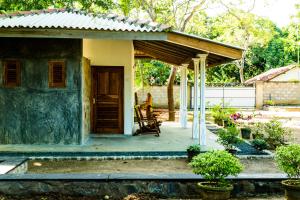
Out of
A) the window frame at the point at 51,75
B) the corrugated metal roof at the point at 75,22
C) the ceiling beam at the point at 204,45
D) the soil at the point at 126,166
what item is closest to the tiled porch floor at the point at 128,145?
the soil at the point at 126,166

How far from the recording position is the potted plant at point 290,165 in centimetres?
598

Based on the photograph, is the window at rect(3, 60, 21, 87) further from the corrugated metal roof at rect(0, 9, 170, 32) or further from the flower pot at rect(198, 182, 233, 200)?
the flower pot at rect(198, 182, 233, 200)

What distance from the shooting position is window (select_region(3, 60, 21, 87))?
1147cm

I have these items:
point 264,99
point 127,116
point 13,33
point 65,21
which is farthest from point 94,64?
point 264,99

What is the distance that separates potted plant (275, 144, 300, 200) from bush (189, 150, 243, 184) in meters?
0.61

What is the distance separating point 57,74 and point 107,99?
276 cm

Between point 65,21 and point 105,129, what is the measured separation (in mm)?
4197

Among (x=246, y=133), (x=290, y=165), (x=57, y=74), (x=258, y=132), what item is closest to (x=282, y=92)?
(x=246, y=133)

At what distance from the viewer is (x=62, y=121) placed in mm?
11516

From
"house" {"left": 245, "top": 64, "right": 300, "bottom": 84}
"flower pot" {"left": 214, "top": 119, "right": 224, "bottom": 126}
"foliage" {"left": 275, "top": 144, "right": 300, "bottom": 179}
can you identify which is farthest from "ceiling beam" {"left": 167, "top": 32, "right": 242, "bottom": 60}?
"house" {"left": 245, "top": 64, "right": 300, "bottom": 84}

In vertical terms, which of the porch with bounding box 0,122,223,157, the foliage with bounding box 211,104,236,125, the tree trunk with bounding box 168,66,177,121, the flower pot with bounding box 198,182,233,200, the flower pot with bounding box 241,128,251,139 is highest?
the tree trunk with bounding box 168,66,177,121

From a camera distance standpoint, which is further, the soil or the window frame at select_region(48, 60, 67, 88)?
the window frame at select_region(48, 60, 67, 88)

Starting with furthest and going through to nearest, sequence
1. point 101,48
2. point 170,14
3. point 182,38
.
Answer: point 170,14 → point 101,48 → point 182,38

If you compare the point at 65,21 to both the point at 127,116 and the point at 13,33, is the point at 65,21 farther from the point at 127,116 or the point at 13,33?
the point at 127,116
